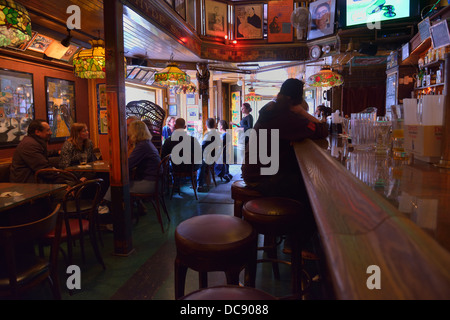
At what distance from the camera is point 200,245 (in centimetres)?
132

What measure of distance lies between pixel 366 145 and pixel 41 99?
5219mm


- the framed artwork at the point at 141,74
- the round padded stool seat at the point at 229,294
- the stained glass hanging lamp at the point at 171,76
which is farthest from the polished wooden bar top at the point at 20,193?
the framed artwork at the point at 141,74

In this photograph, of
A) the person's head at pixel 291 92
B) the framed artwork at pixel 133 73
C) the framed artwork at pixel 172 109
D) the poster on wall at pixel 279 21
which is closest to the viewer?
the person's head at pixel 291 92

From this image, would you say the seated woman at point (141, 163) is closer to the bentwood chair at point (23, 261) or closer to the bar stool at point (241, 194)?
the bar stool at point (241, 194)

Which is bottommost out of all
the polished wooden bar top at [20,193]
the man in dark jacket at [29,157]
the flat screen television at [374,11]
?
the polished wooden bar top at [20,193]

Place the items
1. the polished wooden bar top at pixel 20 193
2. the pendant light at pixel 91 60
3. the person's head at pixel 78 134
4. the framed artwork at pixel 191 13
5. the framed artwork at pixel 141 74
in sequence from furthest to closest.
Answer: the framed artwork at pixel 141 74 < the framed artwork at pixel 191 13 < the person's head at pixel 78 134 < the pendant light at pixel 91 60 < the polished wooden bar top at pixel 20 193

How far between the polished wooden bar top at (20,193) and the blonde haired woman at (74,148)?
148cm

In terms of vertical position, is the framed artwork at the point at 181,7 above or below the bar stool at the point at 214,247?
above

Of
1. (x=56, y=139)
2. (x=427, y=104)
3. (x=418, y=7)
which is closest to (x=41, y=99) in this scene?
(x=56, y=139)

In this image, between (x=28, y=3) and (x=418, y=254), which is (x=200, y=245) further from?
(x=28, y=3)

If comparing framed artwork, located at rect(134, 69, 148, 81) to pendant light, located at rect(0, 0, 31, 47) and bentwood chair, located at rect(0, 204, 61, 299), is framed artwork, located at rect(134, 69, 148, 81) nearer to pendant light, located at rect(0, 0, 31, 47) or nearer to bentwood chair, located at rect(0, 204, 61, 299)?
pendant light, located at rect(0, 0, 31, 47)

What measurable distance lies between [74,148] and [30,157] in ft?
2.22

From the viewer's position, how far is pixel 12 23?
88.7 inches

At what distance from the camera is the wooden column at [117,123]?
2939 millimetres
